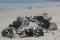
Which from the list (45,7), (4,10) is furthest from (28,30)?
(45,7)

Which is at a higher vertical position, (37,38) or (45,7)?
(45,7)

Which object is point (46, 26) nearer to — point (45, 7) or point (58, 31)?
point (58, 31)

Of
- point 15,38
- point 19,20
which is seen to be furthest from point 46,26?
point 15,38

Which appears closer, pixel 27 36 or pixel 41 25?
pixel 27 36

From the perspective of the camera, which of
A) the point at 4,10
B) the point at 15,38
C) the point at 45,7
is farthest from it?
the point at 45,7

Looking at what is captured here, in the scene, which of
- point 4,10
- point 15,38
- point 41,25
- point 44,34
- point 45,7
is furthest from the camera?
point 45,7

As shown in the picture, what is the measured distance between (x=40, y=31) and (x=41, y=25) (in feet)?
2.89

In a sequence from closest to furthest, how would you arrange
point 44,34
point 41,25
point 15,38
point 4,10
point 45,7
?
1. point 15,38
2. point 44,34
3. point 41,25
4. point 4,10
5. point 45,7

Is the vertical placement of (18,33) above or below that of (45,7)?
below

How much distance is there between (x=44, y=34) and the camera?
8344 mm

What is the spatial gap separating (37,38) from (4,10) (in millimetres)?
8585

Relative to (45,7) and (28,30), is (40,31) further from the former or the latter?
(45,7)

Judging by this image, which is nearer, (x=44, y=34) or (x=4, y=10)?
(x=44, y=34)

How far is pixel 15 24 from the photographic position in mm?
8664
